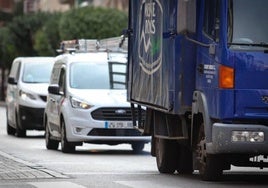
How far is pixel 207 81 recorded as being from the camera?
1458 cm

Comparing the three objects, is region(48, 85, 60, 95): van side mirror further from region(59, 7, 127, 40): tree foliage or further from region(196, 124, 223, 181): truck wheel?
region(59, 7, 127, 40): tree foliage

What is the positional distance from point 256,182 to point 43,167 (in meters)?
3.88

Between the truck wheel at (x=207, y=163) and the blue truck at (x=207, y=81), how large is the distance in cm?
1

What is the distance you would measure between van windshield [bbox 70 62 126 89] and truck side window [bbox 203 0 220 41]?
8.75 metres

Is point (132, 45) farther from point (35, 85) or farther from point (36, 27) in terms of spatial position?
point (36, 27)

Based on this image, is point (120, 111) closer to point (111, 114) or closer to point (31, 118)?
point (111, 114)

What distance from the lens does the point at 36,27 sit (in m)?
75.8

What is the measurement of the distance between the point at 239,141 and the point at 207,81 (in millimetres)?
989

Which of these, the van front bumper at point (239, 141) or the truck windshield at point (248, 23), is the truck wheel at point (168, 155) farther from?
the truck windshield at point (248, 23)

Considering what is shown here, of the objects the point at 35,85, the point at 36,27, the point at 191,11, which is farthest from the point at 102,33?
the point at 191,11

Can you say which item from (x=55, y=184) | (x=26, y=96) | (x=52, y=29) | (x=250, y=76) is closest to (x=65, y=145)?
(x=26, y=96)

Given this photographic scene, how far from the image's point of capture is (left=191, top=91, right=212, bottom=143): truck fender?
14352 mm

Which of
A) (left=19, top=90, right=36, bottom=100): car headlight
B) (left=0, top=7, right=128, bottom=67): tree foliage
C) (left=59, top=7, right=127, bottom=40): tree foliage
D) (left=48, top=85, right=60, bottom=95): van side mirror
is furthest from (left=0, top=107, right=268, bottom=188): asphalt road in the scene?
(left=0, top=7, right=128, bottom=67): tree foliage

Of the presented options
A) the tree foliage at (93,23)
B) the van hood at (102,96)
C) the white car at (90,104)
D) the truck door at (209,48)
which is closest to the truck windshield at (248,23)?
the truck door at (209,48)
